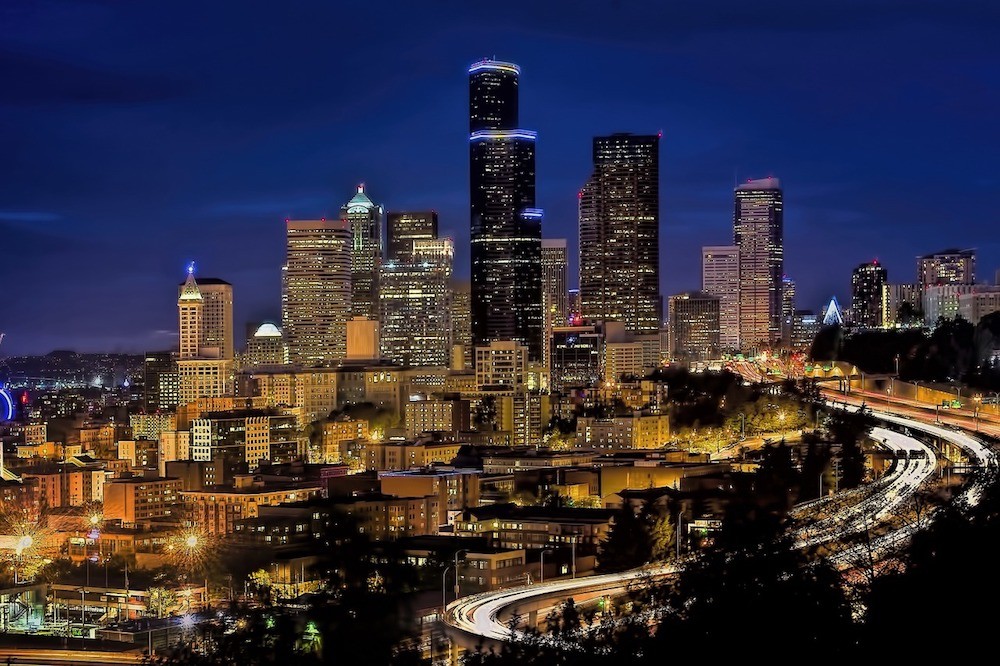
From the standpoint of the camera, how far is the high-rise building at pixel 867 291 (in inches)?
2352

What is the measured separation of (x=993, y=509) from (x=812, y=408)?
19.9m

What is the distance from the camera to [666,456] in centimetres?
2520

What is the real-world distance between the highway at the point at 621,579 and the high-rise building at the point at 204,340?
1104 inches

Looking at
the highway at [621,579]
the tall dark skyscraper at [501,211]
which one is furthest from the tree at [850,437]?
the tall dark skyscraper at [501,211]

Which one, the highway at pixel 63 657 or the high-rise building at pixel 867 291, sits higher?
the high-rise building at pixel 867 291

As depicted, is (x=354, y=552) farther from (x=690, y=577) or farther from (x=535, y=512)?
(x=535, y=512)

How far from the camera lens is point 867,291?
6125 cm

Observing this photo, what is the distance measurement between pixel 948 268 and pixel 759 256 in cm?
1524

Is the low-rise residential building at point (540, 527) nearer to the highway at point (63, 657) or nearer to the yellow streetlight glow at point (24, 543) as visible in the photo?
the highway at point (63, 657)

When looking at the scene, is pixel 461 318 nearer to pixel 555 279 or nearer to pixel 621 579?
pixel 555 279

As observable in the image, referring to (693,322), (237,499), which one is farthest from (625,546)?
(693,322)

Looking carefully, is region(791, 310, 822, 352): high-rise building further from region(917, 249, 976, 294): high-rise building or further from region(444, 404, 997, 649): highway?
region(444, 404, 997, 649): highway

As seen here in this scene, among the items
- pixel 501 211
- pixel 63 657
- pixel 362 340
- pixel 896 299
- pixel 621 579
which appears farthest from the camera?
pixel 896 299

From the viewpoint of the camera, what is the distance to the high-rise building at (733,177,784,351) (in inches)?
2753
